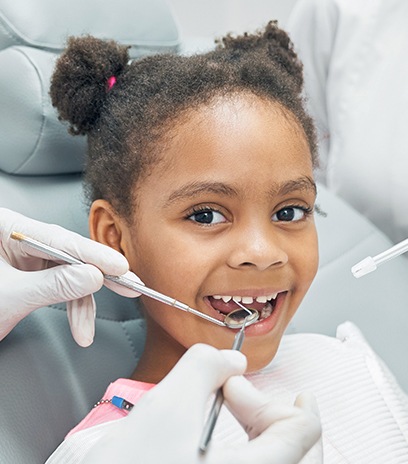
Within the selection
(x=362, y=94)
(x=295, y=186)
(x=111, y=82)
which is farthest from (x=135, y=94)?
(x=362, y=94)

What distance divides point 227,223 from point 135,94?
11.6 inches

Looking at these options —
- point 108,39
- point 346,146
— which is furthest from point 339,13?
point 108,39

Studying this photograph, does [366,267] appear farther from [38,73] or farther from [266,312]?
[38,73]

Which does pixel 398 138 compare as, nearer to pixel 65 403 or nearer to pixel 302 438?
pixel 65 403

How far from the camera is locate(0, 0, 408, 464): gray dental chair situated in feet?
3.92

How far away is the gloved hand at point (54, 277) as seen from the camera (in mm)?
1071

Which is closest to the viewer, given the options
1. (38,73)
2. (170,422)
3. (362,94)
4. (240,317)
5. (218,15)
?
(170,422)

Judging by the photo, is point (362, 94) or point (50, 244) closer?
point (50, 244)

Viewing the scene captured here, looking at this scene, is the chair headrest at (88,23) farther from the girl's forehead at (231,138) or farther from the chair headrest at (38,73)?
the girl's forehead at (231,138)

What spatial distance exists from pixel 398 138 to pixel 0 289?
3.93 ft

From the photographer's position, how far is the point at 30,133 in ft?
4.59

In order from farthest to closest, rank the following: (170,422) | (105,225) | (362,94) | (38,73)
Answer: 1. (362,94)
2. (38,73)
3. (105,225)
4. (170,422)

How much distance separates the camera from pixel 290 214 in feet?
4.03

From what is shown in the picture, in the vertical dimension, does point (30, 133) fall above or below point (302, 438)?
above
